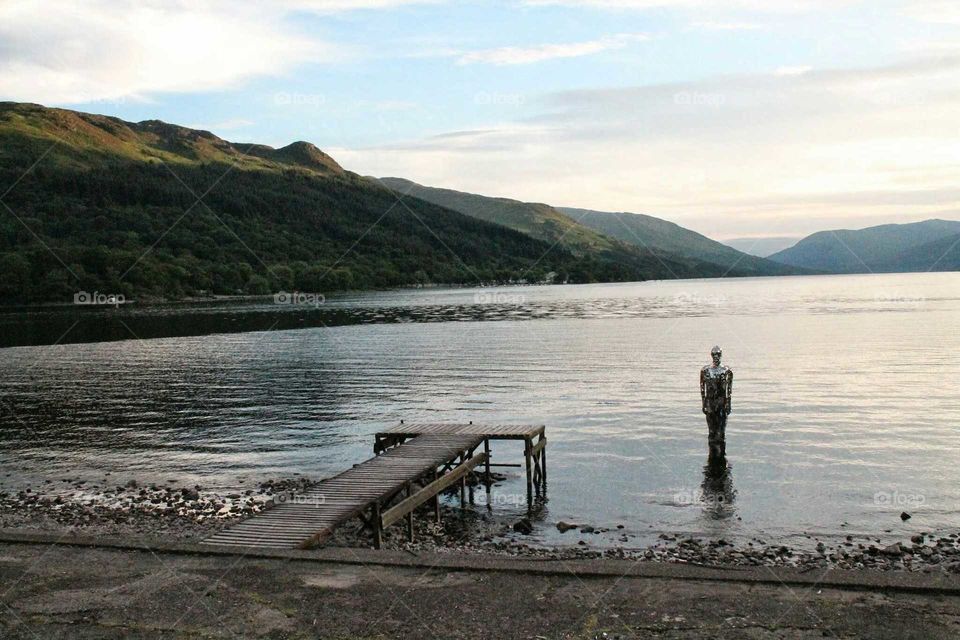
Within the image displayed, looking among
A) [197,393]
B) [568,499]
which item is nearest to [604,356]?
[197,393]

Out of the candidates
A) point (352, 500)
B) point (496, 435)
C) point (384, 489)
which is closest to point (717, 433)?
point (496, 435)

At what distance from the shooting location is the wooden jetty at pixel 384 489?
55.0ft

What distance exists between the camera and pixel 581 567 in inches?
547

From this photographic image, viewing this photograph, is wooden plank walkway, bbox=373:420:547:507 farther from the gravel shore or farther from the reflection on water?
the reflection on water

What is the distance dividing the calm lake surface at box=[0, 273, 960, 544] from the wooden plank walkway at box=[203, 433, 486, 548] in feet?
8.40

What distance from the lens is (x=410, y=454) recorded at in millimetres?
25469

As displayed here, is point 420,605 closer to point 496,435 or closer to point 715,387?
point 496,435

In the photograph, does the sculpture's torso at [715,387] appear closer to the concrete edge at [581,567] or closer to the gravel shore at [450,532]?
the gravel shore at [450,532]

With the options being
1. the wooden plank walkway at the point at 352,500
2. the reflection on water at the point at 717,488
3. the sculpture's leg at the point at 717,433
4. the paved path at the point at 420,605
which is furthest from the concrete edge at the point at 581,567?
the sculpture's leg at the point at 717,433

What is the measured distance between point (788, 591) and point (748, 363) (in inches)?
2159

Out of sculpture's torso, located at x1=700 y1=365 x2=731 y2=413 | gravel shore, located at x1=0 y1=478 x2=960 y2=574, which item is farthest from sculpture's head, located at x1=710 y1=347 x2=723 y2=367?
gravel shore, located at x1=0 y1=478 x2=960 y2=574

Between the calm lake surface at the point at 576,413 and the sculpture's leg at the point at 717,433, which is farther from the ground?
the sculpture's leg at the point at 717,433

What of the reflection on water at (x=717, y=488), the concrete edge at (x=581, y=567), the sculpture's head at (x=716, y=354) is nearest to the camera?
the concrete edge at (x=581, y=567)

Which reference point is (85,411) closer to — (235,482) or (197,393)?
(197,393)
